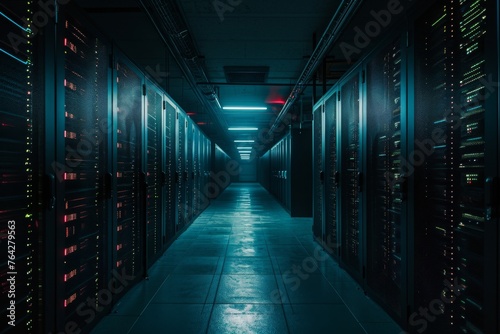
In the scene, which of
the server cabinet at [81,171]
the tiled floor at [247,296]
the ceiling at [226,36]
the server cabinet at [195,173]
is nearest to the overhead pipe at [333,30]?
the ceiling at [226,36]

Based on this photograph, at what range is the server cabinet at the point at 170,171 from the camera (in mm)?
4597

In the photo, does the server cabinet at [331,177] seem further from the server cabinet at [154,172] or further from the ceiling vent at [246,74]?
the ceiling vent at [246,74]

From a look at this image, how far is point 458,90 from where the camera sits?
5.55 ft

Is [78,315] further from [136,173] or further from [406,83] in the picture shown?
[406,83]

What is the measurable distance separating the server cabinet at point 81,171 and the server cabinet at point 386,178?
6.93ft

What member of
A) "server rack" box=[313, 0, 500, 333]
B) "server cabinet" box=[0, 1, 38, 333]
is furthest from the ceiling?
"server rack" box=[313, 0, 500, 333]

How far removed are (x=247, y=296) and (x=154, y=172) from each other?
1.95m

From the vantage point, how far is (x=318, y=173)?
5.18 m

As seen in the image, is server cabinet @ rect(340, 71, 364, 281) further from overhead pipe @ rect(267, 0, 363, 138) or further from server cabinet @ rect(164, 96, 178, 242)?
server cabinet @ rect(164, 96, 178, 242)

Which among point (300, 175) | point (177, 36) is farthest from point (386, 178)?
point (300, 175)

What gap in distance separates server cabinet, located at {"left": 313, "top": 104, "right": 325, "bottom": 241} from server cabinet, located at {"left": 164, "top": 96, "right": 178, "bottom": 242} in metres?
2.20

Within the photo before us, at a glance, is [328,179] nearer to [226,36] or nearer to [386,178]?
[386,178]

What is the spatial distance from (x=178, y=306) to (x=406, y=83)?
2369mm

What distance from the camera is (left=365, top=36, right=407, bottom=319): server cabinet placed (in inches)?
88.5
